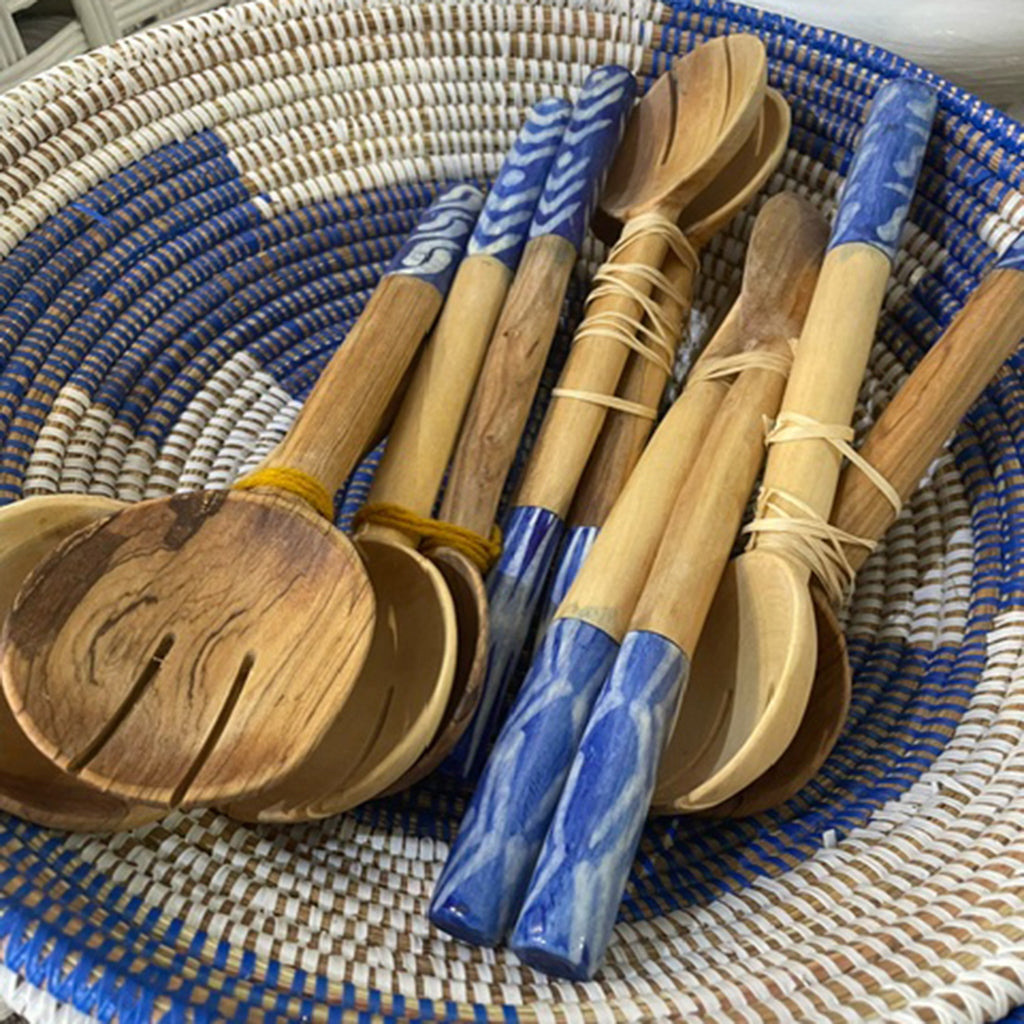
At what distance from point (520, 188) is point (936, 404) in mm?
291

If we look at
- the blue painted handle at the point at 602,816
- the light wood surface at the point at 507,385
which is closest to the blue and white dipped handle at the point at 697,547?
the blue painted handle at the point at 602,816

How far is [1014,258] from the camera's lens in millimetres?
604

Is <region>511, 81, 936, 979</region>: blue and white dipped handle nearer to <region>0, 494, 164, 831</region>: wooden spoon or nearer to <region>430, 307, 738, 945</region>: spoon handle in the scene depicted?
<region>430, 307, 738, 945</region>: spoon handle

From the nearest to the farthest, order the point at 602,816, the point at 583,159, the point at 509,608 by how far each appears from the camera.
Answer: the point at 602,816, the point at 509,608, the point at 583,159

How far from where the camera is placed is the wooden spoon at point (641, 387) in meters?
0.61

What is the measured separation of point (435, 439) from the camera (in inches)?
24.4

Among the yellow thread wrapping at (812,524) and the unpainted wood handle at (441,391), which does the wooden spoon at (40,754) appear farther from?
the yellow thread wrapping at (812,524)

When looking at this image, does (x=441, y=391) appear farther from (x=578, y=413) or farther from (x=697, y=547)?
(x=697, y=547)

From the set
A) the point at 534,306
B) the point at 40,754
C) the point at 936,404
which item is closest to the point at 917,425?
the point at 936,404

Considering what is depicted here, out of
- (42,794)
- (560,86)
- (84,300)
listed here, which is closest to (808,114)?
(560,86)

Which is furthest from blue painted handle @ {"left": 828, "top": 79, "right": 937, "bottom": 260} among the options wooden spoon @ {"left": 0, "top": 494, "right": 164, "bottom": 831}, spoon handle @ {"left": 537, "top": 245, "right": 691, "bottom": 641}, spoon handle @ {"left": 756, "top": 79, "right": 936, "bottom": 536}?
wooden spoon @ {"left": 0, "top": 494, "right": 164, "bottom": 831}

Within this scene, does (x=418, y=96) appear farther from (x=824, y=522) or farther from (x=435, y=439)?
(x=824, y=522)

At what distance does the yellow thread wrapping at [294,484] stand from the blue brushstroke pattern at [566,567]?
13cm

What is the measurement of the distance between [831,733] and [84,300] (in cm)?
51
